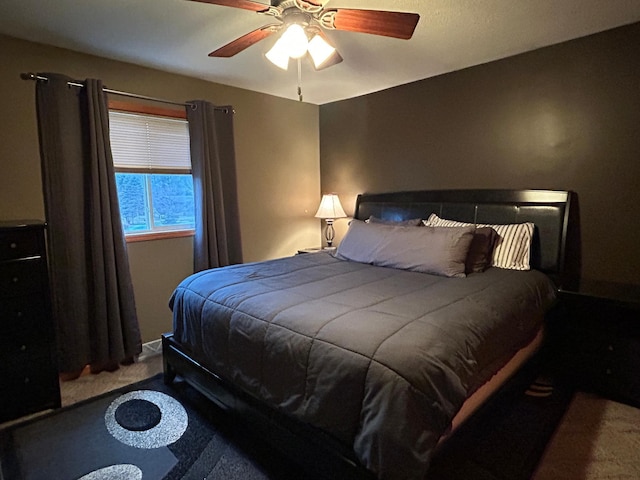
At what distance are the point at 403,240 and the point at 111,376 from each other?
2.40 metres

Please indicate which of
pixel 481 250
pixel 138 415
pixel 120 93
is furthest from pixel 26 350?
pixel 481 250

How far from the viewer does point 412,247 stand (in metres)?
2.65

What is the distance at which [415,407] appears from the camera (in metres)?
1.24

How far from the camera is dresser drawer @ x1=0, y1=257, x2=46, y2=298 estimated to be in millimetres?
2102

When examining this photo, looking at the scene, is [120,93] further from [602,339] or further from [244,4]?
[602,339]

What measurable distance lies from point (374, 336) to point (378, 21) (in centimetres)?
144

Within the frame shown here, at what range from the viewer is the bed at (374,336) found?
1299mm

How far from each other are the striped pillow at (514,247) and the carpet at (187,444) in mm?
878

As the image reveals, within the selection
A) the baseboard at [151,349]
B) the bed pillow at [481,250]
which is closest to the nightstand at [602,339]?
the bed pillow at [481,250]

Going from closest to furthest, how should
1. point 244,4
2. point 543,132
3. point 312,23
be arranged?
point 244,4 < point 312,23 < point 543,132

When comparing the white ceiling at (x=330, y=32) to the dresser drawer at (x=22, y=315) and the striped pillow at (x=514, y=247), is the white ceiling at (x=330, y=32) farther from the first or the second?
the dresser drawer at (x=22, y=315)

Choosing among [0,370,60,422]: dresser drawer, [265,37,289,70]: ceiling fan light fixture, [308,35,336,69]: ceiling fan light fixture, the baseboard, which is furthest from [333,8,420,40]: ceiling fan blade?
the baseboard

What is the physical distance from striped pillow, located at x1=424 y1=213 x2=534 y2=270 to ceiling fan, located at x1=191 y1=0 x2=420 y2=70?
1632mm

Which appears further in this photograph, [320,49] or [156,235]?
[156,235]
